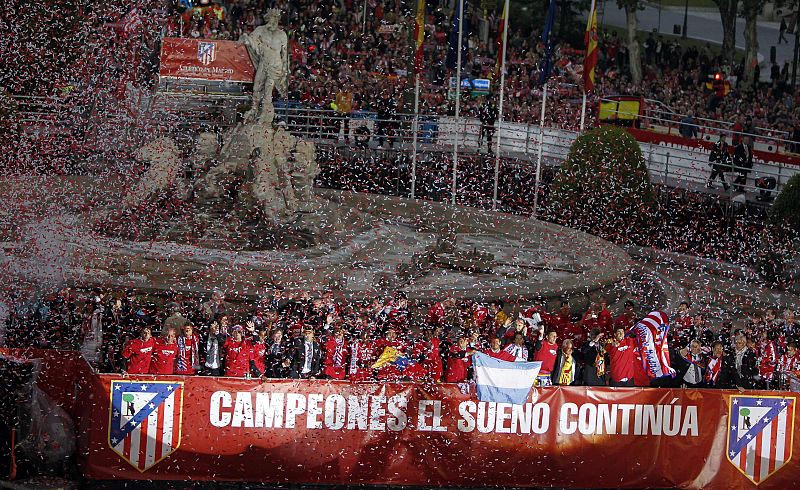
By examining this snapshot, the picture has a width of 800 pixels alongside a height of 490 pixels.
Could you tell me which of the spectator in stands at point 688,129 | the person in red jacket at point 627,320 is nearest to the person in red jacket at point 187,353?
the person in red jacket at point 627,320

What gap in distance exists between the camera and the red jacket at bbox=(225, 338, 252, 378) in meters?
13.6

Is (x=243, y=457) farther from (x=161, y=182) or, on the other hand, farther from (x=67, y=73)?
(x=67, y=73)

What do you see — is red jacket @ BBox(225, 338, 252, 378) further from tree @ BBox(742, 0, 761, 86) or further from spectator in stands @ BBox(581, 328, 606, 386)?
tree @ BBox(742, 0, 761, 86)

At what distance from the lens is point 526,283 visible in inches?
Result: 729

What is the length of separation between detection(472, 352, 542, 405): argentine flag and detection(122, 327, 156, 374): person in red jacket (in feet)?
9.87

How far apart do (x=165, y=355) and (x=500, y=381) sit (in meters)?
3.13

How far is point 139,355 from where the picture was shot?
1334 centimetres

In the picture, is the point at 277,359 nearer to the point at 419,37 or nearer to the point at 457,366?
the point at 457,366

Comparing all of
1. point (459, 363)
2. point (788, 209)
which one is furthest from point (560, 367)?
point (788, 209)

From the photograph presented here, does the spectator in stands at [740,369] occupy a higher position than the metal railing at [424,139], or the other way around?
the metal railing at [424,139]

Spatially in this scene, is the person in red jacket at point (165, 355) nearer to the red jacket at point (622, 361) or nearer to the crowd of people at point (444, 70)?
the red jacket at point (622, 361)

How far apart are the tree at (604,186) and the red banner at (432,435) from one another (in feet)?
38.9

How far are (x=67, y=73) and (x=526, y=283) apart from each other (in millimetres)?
15324

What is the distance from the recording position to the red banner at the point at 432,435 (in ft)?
41.0
